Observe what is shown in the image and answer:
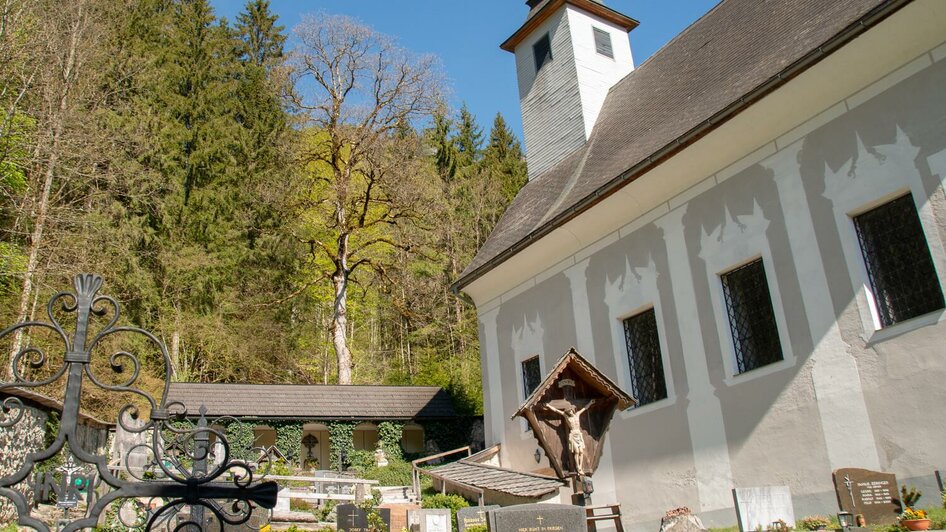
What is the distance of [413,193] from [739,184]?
17506 millimetres

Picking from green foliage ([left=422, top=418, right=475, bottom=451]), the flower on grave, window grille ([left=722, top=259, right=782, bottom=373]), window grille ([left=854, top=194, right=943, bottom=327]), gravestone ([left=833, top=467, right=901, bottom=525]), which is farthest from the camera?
green foliage ([left=422, top=418, right=475, bottom=451])

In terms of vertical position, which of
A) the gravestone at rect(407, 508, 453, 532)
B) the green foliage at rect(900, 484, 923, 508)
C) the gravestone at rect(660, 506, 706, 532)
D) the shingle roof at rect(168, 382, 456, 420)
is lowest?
the gravestone at rect(660, 506, 706, 532)

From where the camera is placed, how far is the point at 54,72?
19.5m

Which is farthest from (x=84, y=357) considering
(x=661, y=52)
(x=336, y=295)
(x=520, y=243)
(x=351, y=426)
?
(x=336, y=295)

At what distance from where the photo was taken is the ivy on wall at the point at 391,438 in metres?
23.1

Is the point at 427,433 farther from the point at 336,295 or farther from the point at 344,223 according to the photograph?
the point at 344,223

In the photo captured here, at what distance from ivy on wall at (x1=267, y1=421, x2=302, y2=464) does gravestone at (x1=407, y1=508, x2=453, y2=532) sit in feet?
36.9

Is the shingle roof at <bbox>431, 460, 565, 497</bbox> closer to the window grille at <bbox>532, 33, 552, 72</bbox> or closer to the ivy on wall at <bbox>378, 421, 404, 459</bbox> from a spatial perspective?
the ivy on wall at <bbox>378, 421, 404, 459</bbox>

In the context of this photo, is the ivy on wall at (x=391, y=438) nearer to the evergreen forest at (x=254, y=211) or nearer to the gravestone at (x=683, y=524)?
the evergreen forest at (x=254, y=211)

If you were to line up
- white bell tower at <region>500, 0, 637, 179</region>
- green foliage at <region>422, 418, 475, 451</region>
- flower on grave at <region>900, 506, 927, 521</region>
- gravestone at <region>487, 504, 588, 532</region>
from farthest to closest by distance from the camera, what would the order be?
green foliage at <region>422, 418, 475, 451</region> → white bell tower at <region>500, 0, 637, 179</region> → flower on grave at <region>900, 506, 927, 521</region> → gravestone at <region>487, 504, 588, 532</region>

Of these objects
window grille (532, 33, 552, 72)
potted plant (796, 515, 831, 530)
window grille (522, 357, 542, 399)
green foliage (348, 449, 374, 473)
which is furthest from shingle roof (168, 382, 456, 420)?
potted plant (796, 515, 831, 530)

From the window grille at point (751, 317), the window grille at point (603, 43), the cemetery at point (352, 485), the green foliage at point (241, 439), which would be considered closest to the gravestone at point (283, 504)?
the cemetery at point (352, 485)

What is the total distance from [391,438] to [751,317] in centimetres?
1396

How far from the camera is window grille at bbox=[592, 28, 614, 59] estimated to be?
21286 millimetres
